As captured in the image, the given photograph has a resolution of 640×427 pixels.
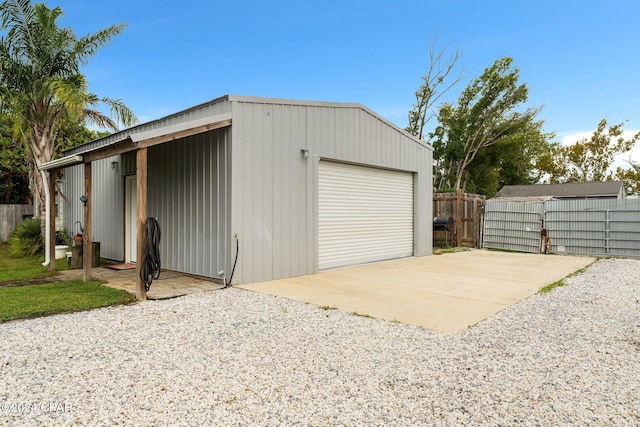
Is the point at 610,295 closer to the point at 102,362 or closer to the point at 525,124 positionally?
the point at 102,362

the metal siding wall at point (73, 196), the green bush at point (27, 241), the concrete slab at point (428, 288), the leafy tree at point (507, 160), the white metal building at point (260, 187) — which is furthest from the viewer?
the leafy tree at point (507, 160)

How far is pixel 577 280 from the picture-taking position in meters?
6.89

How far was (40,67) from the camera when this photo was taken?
9.23m

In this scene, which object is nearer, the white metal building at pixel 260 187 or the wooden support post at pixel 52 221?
the white metal building at pixel 260 187

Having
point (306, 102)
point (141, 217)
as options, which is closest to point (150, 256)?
point (141, 217)

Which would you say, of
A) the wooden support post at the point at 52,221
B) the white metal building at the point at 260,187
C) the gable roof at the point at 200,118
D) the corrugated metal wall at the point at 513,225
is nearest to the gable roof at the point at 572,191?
the corrugated metal wall at the point at 513,225

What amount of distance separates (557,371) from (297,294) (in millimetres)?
3367

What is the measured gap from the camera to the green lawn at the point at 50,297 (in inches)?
174

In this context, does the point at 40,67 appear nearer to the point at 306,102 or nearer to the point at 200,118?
the point at 200,118

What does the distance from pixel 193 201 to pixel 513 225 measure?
999cm

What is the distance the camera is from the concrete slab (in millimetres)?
4508

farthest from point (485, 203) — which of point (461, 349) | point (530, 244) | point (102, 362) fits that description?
point (102, 362)

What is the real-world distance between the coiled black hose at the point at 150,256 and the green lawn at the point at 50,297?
0.35m

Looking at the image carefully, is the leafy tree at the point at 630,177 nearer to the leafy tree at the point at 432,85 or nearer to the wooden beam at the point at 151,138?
the leafy tree at the point at 432,85
